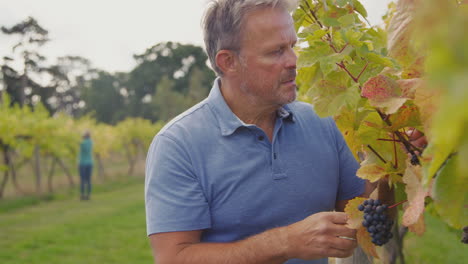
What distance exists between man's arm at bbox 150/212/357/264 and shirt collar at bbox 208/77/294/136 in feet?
1.63

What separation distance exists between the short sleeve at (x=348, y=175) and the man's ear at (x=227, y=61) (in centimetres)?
64

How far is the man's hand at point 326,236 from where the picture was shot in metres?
1.57

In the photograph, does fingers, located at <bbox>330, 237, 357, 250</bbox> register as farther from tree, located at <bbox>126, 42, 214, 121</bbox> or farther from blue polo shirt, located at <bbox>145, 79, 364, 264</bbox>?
tree, located at <bbox>126, 42, 214, 121</bbox>

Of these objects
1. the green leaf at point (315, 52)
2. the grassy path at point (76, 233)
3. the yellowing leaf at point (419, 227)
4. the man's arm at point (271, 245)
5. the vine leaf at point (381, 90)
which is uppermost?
the green leaf at point (315, 52)

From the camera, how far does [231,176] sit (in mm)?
1978

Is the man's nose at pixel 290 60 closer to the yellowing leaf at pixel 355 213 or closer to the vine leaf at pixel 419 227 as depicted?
the yellowing leaf at pixel 355 213

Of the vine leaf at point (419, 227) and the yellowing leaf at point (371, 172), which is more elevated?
the yellowing leaf at point (371, 172)

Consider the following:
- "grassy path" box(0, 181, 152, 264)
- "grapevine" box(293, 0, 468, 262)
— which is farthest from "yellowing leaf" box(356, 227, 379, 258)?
"grassy path" box(0, 181, 152, 264)

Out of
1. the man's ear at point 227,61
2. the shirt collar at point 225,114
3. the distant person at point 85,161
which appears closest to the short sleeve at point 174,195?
the shirt collar at point 225,114

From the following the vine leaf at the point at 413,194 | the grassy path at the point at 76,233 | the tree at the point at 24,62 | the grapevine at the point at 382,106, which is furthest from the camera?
the tree at the point at 24,62

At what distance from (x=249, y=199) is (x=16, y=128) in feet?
45.6

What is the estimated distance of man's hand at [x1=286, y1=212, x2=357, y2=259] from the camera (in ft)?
5.15

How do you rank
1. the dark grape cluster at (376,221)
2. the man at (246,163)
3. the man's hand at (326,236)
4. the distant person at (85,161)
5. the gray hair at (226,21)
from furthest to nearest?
the distant person at (85,161) < the gray hair at (226,21) < the man at (246,163) < the man's hand at (326,236) < the dark grape cluster at (376,221)

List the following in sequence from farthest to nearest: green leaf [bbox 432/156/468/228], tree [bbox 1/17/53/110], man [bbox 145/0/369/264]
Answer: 1. tree [bbox 1/17/53/110]
2. man [bbox 145/0/369/264]
3. green leaf [bbox 432/156/468/228]
